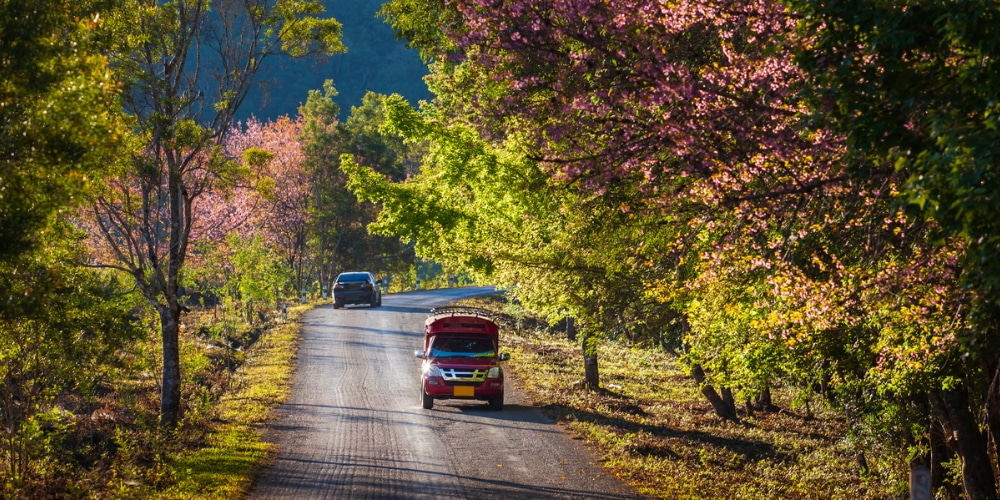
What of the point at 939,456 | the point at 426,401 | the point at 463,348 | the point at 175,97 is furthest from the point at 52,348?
the point at 939,456

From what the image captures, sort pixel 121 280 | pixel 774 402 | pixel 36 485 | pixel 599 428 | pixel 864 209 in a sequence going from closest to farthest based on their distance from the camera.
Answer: pixel 864 209, pixel 36 485, pixel 599 428, pixel 774 402, pixel 121 280

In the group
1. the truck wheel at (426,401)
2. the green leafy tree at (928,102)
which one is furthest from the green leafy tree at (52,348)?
the green leafy tree at (928,102)

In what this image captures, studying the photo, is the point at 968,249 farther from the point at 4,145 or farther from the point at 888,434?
the point at 888,434

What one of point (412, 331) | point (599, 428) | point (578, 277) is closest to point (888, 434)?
point (599, 428)

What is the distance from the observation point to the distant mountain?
151m

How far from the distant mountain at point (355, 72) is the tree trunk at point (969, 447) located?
13869 cm

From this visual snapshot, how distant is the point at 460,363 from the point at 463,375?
0.96ft

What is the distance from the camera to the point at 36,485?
13570mm

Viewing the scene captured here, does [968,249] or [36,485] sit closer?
[968,249]

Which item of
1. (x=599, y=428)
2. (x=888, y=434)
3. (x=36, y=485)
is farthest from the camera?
(x=599, y=428)

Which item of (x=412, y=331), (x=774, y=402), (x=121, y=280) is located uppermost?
(x=121, y=280)

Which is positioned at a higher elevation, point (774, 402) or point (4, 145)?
point (4, 145)

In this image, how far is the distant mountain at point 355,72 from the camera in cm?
15062

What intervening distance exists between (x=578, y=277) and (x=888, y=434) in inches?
280
